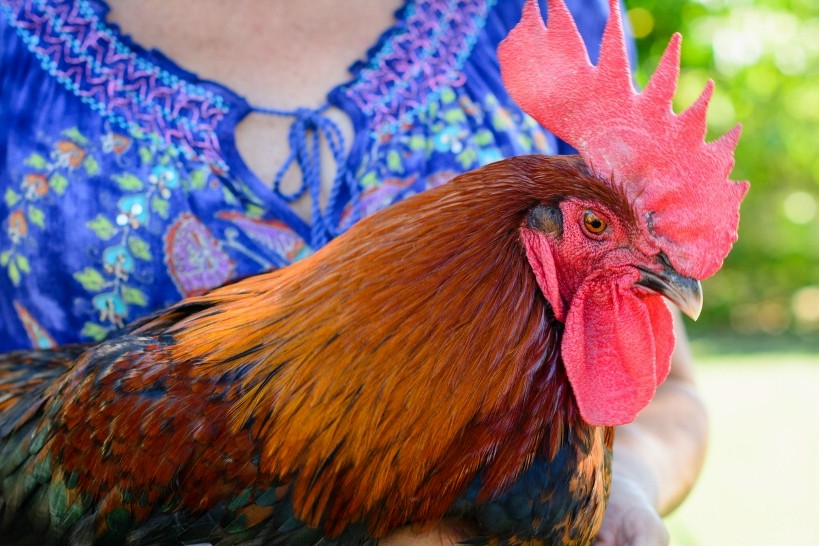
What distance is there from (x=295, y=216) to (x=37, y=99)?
689mm

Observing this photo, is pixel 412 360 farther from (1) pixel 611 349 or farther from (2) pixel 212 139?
(2) pixel 212 139

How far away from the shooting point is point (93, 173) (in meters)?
2.04

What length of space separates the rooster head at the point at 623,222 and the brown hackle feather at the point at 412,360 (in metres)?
0.03

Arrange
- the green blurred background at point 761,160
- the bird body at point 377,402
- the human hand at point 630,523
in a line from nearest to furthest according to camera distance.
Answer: the bird body at point 377,402, the human hand at point 630,523, the green blurred background at point 761,160

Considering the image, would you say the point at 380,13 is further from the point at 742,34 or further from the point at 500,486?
the point at 742,34

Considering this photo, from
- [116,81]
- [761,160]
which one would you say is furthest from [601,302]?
[761,160]

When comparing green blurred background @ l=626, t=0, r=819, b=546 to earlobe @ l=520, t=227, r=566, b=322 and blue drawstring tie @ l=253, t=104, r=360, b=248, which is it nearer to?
blue drawstring tie @ l=253, t=104, r=360, b=248

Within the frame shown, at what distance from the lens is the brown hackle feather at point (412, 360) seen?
1.58m

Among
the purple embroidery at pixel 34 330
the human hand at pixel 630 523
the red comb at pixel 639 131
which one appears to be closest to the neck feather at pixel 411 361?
the red comb at pixel 639 131

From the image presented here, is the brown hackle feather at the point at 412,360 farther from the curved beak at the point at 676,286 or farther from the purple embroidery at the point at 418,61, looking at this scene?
the purple embroidery at the point at 418,61

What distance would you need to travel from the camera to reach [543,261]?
1.64 metres

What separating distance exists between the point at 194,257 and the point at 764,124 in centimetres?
947

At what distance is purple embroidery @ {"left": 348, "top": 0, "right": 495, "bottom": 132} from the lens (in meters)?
2.15

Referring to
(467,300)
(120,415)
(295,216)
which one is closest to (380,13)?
(295,216)
